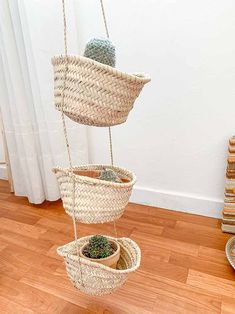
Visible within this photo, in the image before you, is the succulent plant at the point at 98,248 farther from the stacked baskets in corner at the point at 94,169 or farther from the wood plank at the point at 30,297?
the wood plank at the point at 30,297

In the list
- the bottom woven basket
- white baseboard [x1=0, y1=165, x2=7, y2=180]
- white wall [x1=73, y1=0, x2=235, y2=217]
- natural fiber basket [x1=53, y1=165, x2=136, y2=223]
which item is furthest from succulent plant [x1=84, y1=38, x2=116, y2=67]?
white baseboard [x1=0, y1=165, x2=7, y2=180]

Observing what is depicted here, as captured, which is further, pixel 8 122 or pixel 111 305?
pixel 8 122

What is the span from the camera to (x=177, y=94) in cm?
139

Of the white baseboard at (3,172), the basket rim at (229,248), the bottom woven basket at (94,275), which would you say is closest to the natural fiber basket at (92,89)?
the bottom woven basket at (94,275)

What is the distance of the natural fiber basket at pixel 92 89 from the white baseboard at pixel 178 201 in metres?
0.98

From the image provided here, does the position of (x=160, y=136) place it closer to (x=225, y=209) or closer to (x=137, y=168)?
(x=137, y=168)

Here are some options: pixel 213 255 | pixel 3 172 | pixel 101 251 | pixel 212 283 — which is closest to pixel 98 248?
pixel 101 251

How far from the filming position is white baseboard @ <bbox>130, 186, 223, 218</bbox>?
147cm

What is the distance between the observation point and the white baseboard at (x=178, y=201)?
1.47m

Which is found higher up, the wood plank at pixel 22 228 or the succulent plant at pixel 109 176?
the succulent plant at pixel 109 176

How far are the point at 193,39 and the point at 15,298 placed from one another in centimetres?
137

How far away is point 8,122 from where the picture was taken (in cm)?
156

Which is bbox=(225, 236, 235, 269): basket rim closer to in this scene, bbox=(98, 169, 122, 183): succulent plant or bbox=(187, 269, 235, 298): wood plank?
bbox=(187, 269, 235, 298): wood plank

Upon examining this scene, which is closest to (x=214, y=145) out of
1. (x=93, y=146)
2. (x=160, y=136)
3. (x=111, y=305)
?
(x=160, y=136)
